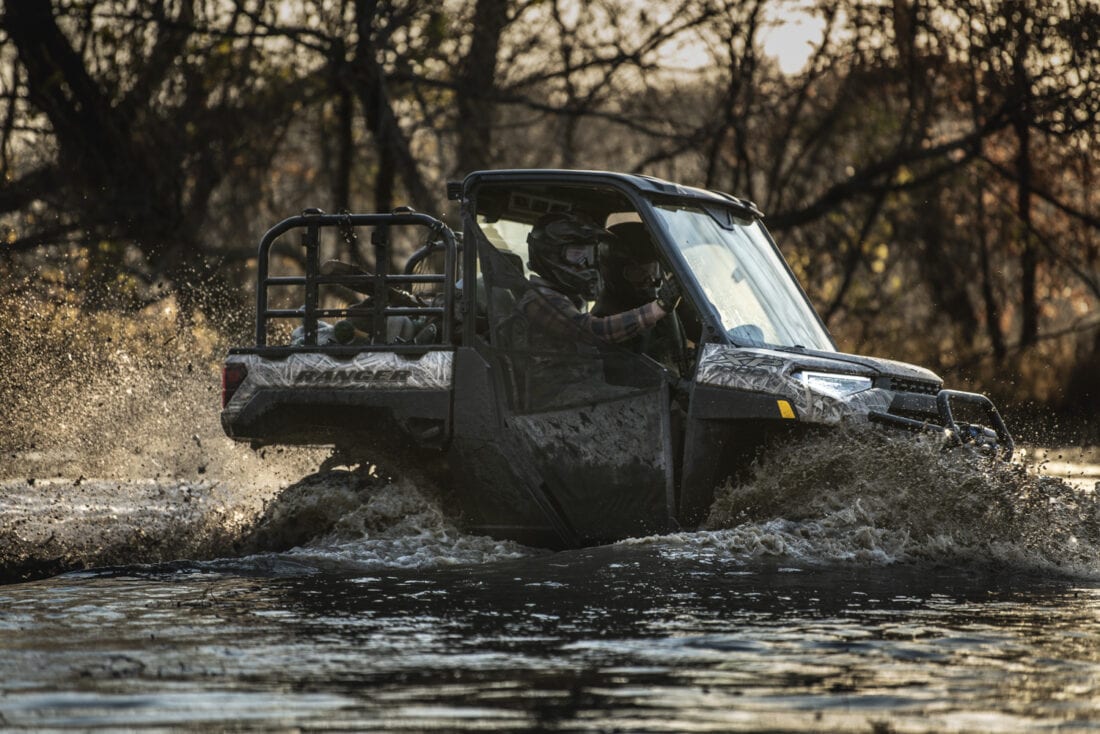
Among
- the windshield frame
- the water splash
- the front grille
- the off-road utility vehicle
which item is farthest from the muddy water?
the windshield frame

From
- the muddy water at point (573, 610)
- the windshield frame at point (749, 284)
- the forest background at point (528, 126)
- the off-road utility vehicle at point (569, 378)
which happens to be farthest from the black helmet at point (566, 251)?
the forest background at point (528, 126)

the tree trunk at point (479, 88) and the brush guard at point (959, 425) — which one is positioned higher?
the tree trunk at point (479, 88)

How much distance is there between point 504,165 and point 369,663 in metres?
16.2

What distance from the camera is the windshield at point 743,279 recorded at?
27.5 ft

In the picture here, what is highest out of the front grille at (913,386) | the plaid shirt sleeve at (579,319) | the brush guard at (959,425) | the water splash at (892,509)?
the plaid shirt sleeve at (579,319)

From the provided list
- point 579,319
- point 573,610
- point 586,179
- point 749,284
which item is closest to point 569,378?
point 579,319

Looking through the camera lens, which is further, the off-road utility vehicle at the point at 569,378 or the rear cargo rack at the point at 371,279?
the rear cargo rack at the point at 371,279

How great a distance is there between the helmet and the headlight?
1038mm

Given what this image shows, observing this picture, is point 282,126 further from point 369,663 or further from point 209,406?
point 369,663

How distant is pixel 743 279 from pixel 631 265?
1.88 ft

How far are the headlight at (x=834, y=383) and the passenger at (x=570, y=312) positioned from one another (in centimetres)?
73

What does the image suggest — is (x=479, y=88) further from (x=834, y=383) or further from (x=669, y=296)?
(x=834, y=383)

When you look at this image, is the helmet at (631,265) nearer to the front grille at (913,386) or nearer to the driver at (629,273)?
the driver at (629,273)

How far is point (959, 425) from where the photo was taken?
862cm
